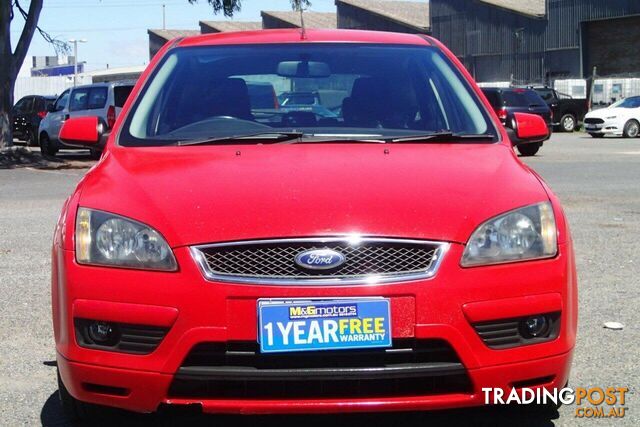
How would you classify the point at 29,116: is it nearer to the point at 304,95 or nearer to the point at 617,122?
the point at 617,122

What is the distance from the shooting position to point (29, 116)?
32.4 m

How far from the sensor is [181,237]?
3.60m

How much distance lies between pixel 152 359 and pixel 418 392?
2.81ft

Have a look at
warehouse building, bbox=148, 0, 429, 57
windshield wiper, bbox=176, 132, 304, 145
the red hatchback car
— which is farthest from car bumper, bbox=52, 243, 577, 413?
warehouse building, bbox=148, 0, 429, 57

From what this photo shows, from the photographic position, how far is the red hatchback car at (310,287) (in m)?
3.47

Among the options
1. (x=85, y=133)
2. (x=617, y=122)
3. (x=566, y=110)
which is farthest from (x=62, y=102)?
(x=85, y=133)

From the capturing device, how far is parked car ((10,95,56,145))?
3203cm

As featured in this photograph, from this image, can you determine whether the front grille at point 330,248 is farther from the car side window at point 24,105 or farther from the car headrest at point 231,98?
the car side window at point 24,105

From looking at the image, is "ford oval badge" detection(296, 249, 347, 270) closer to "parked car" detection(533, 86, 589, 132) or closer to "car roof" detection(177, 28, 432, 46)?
"car roof" detection(177, 28, 432, 46)

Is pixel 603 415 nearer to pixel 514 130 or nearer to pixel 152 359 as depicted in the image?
pixel 514 130

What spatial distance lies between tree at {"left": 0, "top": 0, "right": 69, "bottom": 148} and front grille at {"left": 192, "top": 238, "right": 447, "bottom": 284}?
20929 mm

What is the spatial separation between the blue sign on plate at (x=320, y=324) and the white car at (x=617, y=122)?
31143 mm

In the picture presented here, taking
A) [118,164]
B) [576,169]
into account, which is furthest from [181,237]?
[576,169]

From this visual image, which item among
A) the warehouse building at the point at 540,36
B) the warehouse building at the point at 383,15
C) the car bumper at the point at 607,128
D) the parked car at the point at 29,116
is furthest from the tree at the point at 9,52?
the warehouse building at the point at 383,15
